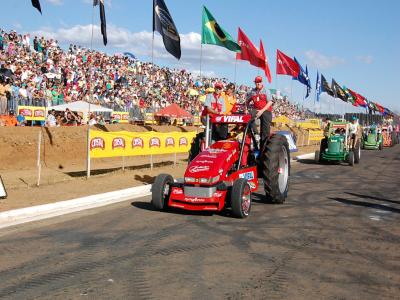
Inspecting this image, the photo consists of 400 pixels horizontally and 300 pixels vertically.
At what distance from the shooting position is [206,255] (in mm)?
5402

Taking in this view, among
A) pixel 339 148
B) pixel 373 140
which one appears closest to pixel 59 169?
pixel 339 148

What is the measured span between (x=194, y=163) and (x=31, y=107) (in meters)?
14.6

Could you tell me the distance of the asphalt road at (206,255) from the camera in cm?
428

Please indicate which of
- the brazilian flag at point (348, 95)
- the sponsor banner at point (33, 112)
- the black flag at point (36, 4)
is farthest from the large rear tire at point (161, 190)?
the brazilian flag at point (348, 95)

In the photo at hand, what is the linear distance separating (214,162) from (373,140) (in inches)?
984

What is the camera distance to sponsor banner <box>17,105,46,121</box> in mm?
20000

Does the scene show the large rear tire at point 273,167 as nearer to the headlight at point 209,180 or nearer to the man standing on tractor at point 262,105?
the man standing on tractor at point 262,105

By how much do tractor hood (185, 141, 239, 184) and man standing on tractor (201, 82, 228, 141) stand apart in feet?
2.36

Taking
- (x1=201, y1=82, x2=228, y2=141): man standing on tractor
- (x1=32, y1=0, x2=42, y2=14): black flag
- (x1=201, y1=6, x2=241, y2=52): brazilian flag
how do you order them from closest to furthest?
(x1=201, y1=82, x2=228, y2=141): man standing on tractor < (x1=32, y1=0, x2=42, y2=14): black flag < (x1=201, y1=6, x2=241, y2=52): brazilian flag

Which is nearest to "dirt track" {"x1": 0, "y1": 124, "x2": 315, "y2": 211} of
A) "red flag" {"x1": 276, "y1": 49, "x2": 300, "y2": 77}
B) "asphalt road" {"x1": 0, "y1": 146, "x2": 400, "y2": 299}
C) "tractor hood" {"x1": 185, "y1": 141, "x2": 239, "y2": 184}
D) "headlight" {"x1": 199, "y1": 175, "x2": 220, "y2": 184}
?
"asphalt road" {"x1": 0, "y1": 146, "x2": 400, "y2": 299}

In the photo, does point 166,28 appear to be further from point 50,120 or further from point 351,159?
point 351,159

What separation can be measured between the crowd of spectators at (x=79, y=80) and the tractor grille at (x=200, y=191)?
38.5 feet

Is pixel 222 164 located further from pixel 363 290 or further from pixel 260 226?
pixel 363 290

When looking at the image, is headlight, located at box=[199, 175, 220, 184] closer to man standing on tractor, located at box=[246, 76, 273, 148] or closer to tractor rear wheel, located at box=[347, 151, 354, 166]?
man standing on tractor, located at box=[246, 76, 273, 148]
